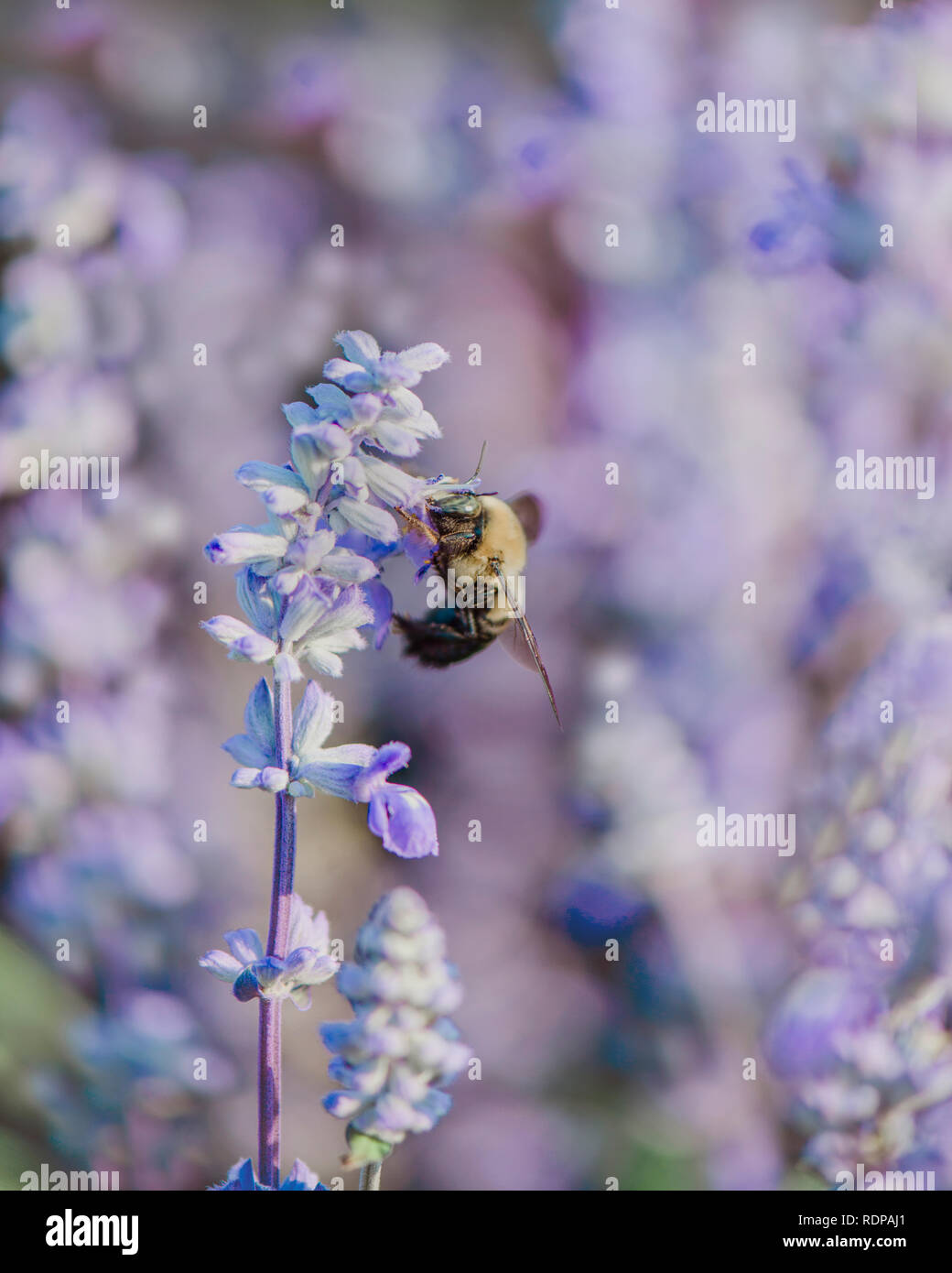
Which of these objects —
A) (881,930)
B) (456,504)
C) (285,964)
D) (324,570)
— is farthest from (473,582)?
(881,930)

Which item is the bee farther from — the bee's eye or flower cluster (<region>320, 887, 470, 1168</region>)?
flower cluster (<region>320, 887, 470, 1168</region>)

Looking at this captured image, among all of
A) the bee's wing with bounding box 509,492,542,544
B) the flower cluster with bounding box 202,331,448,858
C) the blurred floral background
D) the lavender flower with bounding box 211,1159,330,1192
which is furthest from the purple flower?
the blurred floral background

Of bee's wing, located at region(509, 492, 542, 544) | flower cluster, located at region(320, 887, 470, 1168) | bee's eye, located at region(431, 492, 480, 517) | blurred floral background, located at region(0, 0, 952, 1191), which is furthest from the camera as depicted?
blurred floral background, located at region(0, 0, 952, 1191)

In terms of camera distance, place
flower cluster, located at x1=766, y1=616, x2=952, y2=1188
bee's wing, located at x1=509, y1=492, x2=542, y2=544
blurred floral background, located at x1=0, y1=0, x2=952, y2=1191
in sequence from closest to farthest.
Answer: bee's wing, located at x1=509, y1=492, x2=542, y2=544 < flower cluster, located at x1=766, y1=616, x2=952, y2=1188 < blurred floral background, located at x1=0, y1=0, x2=952, y2=1191

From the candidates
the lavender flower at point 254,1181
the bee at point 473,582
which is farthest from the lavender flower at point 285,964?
the bee at point 473,582

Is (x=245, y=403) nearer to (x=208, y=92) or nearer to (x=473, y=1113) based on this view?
(x=208, y=92)

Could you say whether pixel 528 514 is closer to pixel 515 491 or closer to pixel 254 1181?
pixel 515 491

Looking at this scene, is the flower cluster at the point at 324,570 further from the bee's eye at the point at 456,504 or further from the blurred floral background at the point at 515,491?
the blurred floral background at the point at 515,491
